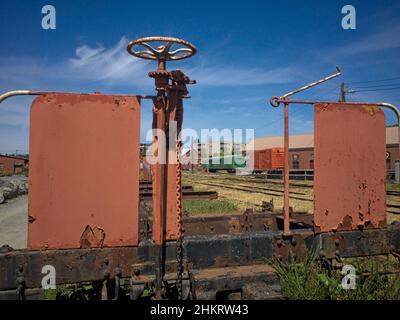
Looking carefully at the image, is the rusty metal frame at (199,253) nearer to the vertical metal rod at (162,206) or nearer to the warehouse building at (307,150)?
the vertical metal rod at (162,206)

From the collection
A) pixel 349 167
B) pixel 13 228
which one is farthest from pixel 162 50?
pixel 13 228

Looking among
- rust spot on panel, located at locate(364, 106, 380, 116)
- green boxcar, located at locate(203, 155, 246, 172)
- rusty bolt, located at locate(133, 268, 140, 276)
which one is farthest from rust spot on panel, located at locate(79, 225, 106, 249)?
green boxcar, located at locate(203, 155, 246, 172)

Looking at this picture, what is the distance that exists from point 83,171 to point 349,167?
248cm

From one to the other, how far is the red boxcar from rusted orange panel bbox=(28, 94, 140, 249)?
34.7 m

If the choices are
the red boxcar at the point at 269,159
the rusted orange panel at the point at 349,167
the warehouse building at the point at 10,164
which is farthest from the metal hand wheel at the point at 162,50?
the warehouse building at the point at 10,164

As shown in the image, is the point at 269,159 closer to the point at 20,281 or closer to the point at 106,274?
the point at 106,274

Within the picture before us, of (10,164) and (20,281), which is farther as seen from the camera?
(10,164)

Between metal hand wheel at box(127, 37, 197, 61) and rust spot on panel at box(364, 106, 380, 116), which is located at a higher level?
metal hand wheel at box(127, 37, 197, 61)

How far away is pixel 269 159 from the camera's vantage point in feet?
123

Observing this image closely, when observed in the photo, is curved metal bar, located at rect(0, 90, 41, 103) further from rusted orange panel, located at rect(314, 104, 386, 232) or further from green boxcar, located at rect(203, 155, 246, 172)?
green boxcar, located at rect(203, 155, 246, 172)

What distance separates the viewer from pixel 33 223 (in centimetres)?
244

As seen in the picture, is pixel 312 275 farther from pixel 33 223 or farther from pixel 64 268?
pixel 33 223

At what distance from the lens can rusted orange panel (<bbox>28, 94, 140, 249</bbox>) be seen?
8.00ft
